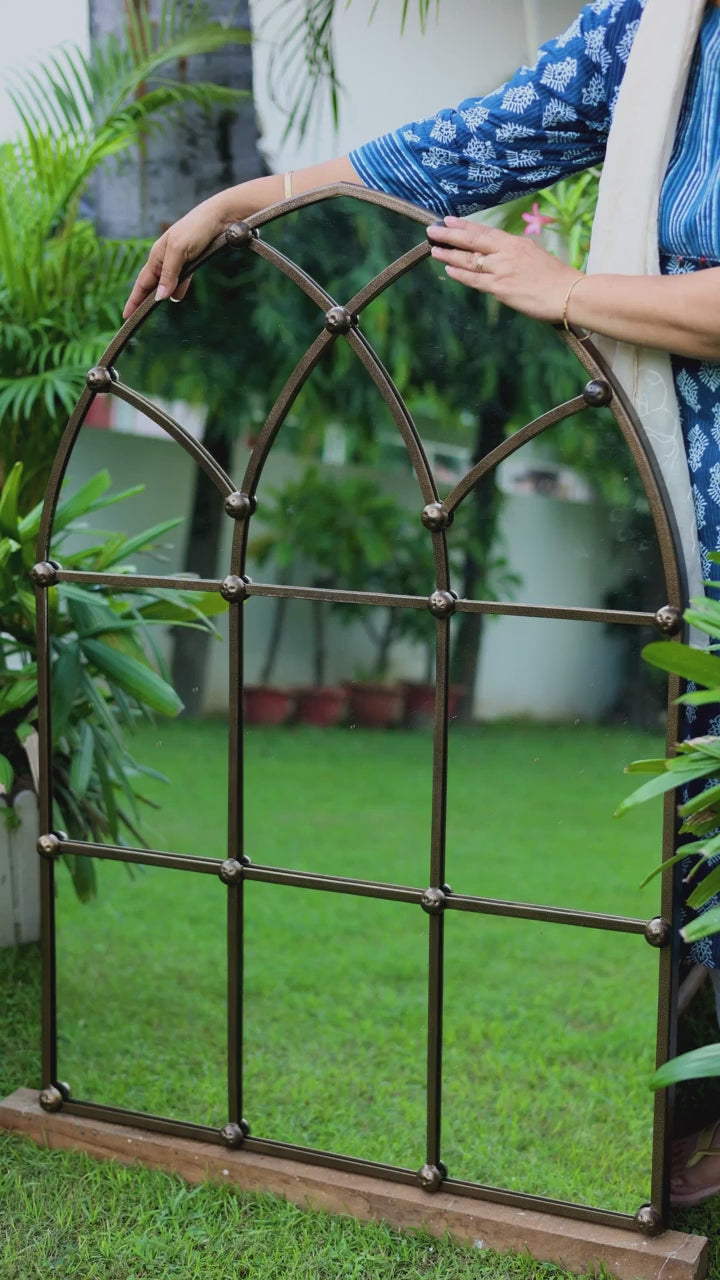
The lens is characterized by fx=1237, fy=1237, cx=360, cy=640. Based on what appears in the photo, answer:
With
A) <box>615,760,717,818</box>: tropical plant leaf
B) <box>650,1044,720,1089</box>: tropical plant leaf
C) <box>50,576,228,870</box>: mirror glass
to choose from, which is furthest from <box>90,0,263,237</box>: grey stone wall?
<box>650,1044,720,1089</box>: tropical plant leaf

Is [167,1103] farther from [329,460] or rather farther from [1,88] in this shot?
[329,460]

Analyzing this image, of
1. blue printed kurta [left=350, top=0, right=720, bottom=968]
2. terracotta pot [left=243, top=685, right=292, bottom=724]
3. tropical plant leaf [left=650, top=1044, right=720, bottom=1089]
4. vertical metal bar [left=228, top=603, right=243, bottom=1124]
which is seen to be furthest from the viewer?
terracotta pot [left=243, top=685, right=292, bottom=724]

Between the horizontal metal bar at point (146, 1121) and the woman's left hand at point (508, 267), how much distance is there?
0.85 meters

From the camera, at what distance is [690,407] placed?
106cm

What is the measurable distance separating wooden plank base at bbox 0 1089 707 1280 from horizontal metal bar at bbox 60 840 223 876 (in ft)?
0.92

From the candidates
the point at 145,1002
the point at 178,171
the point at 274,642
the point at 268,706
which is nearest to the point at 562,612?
the point at 145,1002

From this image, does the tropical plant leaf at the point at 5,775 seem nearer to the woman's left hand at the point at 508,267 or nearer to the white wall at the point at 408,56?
the woman's left hand at the point at 508,267

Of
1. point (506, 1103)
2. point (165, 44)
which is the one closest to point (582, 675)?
point (165, 44)

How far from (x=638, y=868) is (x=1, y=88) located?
2.90m

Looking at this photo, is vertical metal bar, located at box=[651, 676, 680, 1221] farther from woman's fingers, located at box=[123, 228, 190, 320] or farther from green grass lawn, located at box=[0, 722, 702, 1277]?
woman's fingers, located at box=[123, 228, 190, 320]

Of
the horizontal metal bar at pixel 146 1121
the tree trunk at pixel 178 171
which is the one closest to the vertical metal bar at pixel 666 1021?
the horizontal metal bar at pixel 146 1121

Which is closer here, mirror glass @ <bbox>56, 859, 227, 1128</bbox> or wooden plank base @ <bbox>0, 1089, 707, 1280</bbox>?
wooden plank base @ <bbox>0, 1089, 707, 1280</bbox>

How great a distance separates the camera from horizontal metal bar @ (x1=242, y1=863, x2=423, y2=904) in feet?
3.76

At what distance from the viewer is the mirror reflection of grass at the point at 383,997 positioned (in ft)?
5.25
